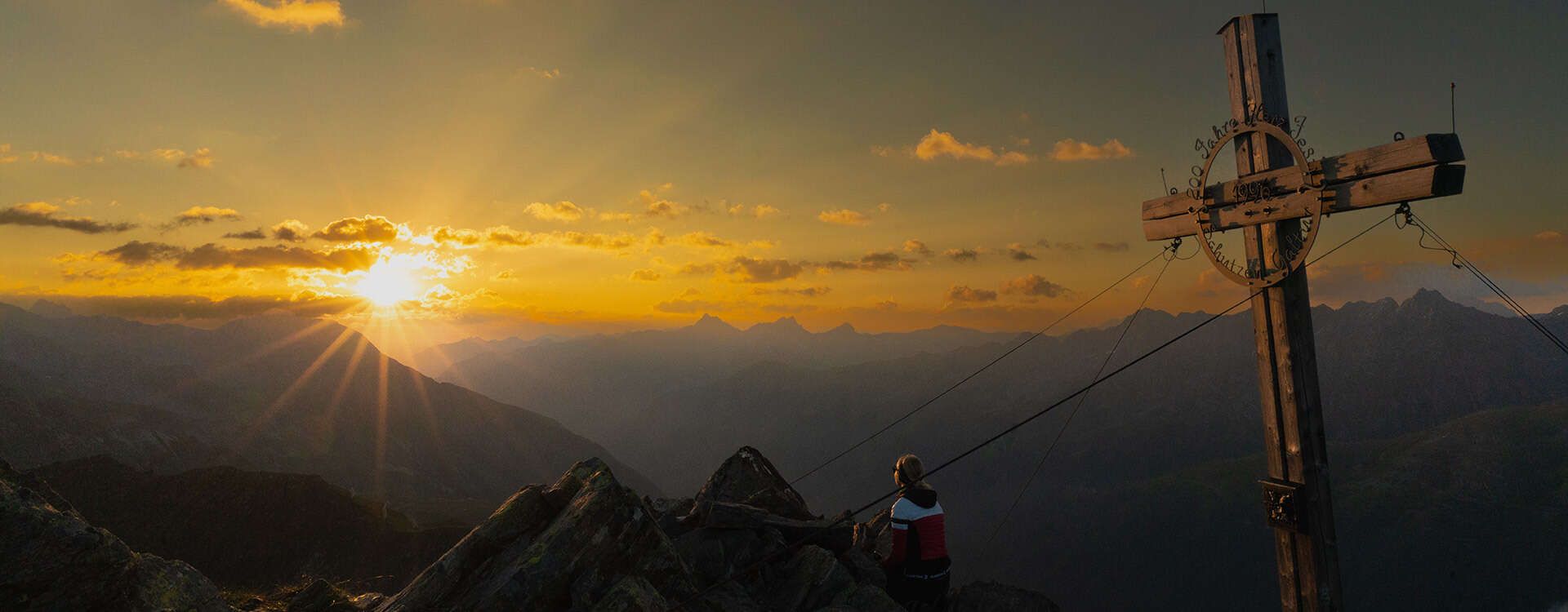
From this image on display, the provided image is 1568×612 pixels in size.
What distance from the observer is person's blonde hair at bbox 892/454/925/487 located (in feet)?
41.1

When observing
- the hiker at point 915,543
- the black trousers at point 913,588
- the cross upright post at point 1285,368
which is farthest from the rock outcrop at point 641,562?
the cross upright post at point 1285,368

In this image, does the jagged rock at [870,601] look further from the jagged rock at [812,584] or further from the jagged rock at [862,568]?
the jagged rock at [862,568]

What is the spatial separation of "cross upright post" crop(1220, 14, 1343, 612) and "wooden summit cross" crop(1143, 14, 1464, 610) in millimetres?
17

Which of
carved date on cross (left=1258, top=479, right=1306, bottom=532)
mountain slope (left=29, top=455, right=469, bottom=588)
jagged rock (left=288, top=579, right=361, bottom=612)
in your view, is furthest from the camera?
mountain slope (left=29, top=455, right=469, bottom=588)

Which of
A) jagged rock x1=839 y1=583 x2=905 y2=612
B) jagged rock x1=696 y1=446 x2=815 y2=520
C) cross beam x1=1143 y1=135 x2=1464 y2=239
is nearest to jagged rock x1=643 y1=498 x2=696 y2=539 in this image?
jagged rock x1=696 y1=446 x2=815 y2=520

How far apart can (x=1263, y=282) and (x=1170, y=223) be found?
2745 mm

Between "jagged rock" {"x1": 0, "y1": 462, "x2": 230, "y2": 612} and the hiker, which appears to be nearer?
"jagged rock" {"x1": 0, "y1": 462, "x2": 230, "y2": 612}

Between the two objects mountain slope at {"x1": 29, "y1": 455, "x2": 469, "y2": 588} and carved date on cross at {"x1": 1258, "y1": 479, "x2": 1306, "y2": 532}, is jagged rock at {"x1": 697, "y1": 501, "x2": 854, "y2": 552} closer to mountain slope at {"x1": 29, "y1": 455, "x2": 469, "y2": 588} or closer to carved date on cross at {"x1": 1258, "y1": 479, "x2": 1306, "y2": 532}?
carved date on cross at {"x1": 1258, "y1": 479, "x2": 1306, "y2": 532}

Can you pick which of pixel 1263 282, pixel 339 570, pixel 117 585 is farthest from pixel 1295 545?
pixel 339 570

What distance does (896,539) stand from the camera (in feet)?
42.3

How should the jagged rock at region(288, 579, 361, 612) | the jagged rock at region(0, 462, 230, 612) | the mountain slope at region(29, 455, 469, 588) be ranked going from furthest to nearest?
1. the mountain slope at region(29, 455, 469, 588)
2. the jagged rock at region(288, 579, 361, 612)
3. the jagged rock at region(0, 462, 230, 612)

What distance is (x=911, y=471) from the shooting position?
1279 cm

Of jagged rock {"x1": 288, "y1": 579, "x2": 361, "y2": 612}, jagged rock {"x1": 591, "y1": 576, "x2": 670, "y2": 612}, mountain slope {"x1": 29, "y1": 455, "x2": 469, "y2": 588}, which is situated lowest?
mountain slope {"x1": 29, "y1": 455, "x2": 469, "y2": 588}

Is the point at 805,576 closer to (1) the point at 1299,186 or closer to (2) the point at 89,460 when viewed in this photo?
(1) the point at 1299,186
